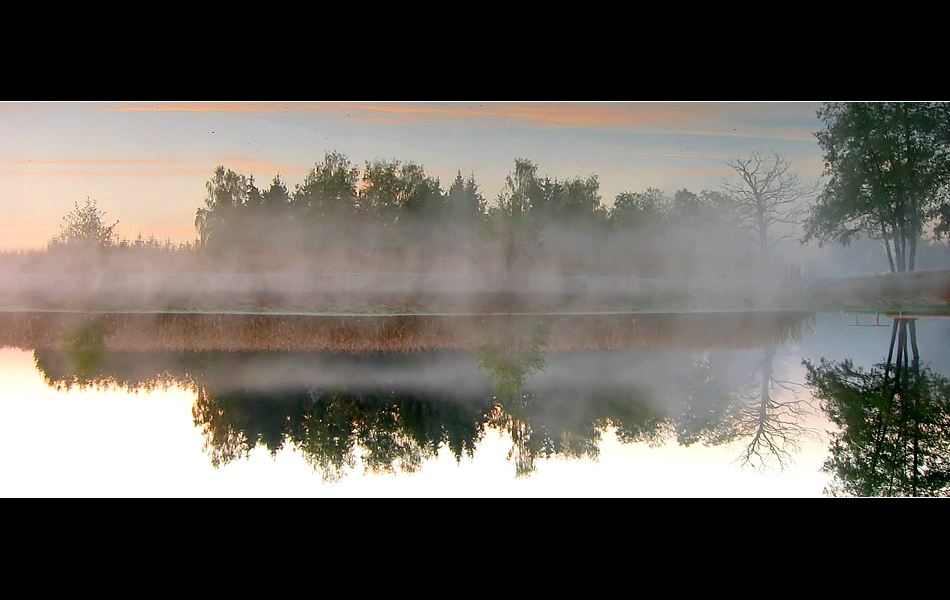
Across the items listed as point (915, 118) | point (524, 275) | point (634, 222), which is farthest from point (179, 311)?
point (915, 118)

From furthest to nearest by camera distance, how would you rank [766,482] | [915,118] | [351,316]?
[351,316], [915,118], [766,482]

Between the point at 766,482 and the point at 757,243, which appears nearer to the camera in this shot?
the point at 766,482

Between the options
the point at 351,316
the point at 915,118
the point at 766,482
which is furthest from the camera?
the point at 351,316

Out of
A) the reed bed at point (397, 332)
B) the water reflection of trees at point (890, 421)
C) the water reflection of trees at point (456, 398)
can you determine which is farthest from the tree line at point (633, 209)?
the water reflection of trees at point (890, 421)

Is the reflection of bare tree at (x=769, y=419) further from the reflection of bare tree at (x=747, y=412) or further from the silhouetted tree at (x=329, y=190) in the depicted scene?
the silhouetted tree at (x=329, y=190)

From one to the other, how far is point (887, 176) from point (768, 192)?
2.68ft

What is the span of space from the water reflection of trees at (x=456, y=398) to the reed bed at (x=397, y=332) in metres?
0.03

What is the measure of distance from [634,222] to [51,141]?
3816 millimetres

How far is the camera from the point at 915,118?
4.90m

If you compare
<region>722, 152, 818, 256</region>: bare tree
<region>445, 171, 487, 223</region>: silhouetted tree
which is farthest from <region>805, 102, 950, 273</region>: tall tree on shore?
<region>445, 171, 487, 223</region>: silhouetted tree

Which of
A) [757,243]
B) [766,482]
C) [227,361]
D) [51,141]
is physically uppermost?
[51,141]

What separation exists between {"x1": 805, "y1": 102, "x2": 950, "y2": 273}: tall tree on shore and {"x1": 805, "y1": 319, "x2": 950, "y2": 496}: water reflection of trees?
614 mm

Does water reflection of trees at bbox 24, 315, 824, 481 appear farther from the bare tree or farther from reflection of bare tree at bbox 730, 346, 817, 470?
the bare tree

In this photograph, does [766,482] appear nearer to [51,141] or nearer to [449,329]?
[449,329]
